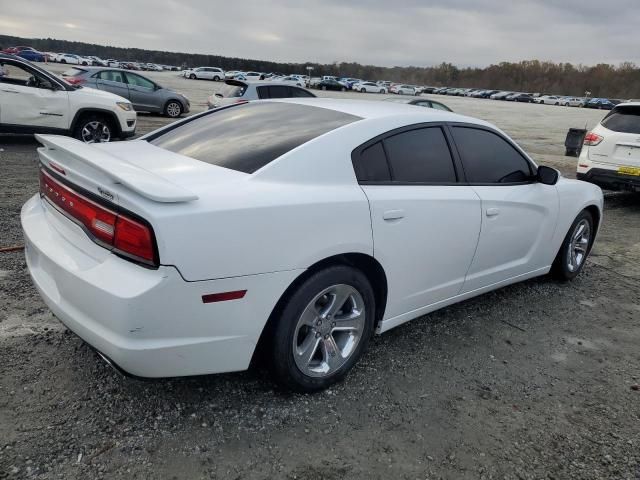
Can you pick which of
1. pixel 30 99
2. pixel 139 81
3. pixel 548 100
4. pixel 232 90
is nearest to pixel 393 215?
pixel 30 99

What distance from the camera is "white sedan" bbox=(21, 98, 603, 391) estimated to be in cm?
218

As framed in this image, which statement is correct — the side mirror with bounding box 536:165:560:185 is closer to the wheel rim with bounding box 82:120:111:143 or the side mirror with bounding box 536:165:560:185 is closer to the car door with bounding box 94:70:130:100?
the wheel rim with bounding box 82:120:111:143

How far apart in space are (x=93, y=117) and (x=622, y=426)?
31.4 feet

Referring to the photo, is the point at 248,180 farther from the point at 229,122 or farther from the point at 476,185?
the point at 476,185

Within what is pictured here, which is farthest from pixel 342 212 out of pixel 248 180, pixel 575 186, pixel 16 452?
pixel 575 186

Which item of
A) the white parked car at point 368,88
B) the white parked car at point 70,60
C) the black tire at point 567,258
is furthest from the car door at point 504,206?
the white parked car at point 70,60

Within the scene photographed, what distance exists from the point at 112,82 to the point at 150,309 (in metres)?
15.3

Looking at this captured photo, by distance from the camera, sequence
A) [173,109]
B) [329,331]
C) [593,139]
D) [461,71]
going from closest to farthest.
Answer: [329,331] → [593,139] → [173,109] → [461,71]

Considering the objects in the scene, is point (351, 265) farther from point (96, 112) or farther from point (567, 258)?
point (96, 112)

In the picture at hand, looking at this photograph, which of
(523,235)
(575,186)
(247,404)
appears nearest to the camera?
(247,404)

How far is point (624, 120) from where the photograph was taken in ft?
27.4

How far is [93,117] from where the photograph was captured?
9.62m

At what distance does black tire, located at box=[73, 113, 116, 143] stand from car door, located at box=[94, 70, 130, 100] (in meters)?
5.96

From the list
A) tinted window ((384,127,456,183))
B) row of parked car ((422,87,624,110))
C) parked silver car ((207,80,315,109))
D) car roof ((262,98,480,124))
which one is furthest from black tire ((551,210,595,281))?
row of parked car ((422,87,624,110))
